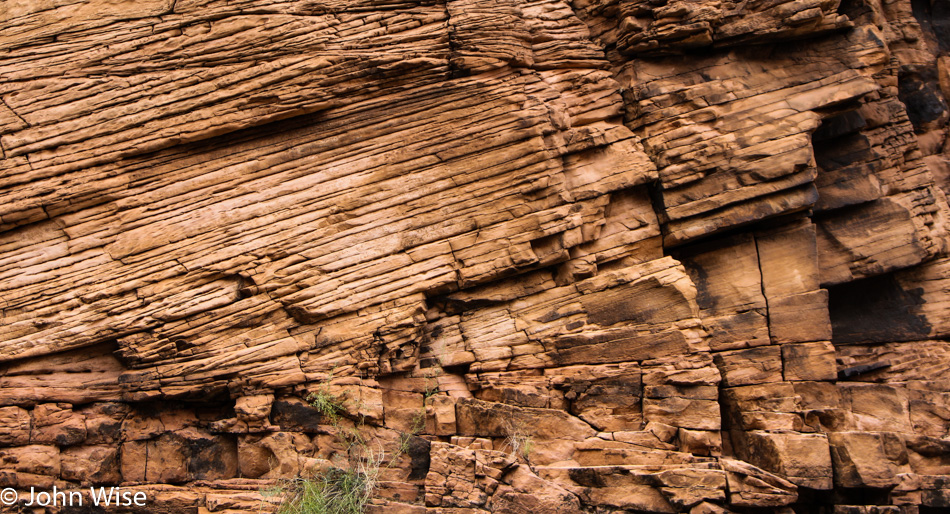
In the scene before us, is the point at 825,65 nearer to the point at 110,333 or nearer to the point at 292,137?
the point at 292,137

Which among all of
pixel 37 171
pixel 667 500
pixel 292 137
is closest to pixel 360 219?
pixel 292 137

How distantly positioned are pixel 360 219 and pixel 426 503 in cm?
382

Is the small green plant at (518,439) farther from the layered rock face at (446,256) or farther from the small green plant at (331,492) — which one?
the small green plant at (331,492)

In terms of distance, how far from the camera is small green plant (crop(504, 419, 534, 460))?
305 inches

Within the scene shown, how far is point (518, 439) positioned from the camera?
7.86 m

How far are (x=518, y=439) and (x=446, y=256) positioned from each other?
2.64m

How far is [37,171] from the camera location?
832 cm

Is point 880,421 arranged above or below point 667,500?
A: above

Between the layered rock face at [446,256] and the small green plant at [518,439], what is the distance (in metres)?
0.04

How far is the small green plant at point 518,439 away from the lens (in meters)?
7.74
